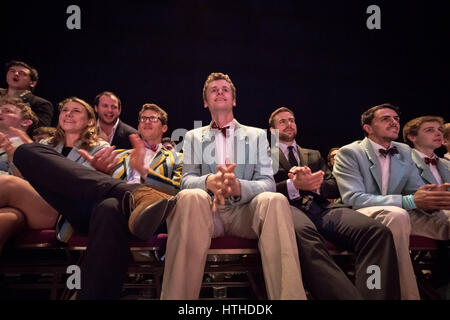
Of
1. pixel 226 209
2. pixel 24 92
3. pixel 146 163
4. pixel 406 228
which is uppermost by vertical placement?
pixel 24 92

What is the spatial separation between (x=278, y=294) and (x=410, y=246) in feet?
2.99

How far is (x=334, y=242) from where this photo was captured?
1.73 metres

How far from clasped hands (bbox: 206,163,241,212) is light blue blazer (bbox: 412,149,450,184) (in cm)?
146

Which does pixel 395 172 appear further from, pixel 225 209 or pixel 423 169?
pixel 225 209

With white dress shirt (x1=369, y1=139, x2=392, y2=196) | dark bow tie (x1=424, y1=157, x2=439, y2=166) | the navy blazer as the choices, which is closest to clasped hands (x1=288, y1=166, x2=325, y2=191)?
white dress shirt (x1=369, y1=139, x2=392, y2=196)

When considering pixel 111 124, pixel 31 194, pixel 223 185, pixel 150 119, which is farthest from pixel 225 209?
pixel 111 124

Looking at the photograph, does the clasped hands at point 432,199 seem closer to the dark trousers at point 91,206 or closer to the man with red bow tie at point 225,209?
the man with red bow tie at point 225,209

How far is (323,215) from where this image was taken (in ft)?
6.04

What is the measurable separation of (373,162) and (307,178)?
1.98 feet

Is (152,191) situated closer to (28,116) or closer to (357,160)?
(357,160)

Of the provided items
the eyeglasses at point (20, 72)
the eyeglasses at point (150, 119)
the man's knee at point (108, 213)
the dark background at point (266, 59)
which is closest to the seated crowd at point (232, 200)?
the man's knee at point (108, 213)

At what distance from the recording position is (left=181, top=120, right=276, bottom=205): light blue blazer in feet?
6.17

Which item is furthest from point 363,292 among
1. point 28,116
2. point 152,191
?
point 28,116

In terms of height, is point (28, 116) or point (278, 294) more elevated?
point (28, 116)
